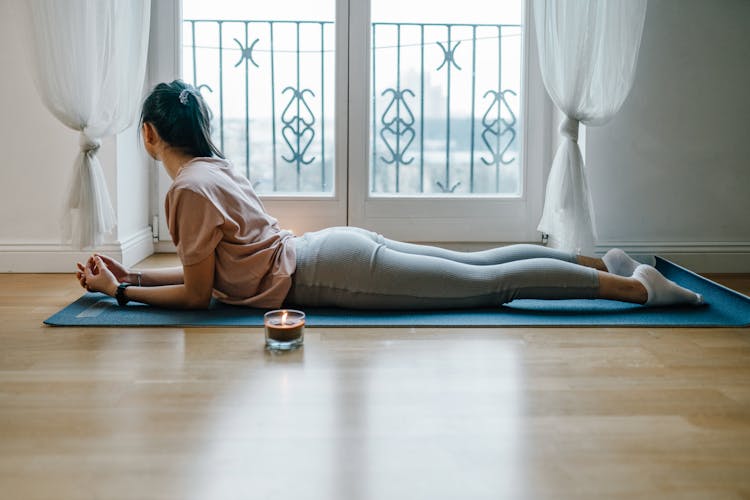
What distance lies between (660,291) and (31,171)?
246 cm

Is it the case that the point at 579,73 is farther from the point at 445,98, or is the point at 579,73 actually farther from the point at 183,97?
the point at 183,97

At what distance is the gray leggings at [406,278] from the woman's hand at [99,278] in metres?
0.57

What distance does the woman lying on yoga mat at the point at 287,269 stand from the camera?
2492mm

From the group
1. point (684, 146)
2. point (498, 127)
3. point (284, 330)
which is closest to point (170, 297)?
point (284, 330)

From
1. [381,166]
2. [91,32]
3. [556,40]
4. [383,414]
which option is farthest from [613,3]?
[383,414]

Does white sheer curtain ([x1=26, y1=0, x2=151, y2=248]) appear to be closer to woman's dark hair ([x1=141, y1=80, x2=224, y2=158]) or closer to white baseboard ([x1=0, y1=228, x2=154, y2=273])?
white baseboard ([x1=0, y1=228, x2=154, y2=273])

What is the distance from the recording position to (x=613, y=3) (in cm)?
331

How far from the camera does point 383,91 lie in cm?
396

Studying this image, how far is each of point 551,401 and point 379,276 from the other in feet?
2.77

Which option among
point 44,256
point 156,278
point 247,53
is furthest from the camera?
point 247,53

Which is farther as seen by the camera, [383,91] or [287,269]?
[383,91]

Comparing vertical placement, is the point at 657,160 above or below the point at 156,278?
above

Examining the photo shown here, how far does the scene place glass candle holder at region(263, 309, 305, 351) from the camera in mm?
2236

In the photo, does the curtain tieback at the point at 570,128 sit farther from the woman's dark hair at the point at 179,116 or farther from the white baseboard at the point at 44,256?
the white baseboard at the point at 44,256
